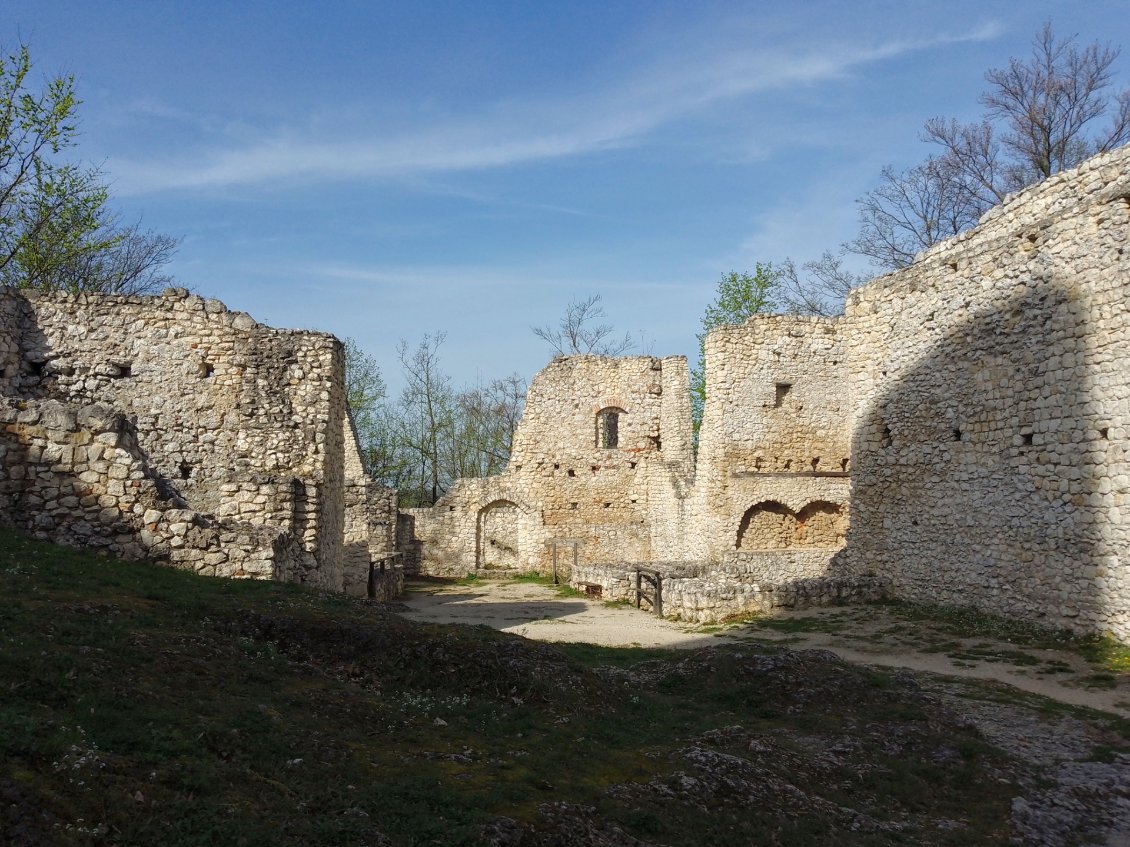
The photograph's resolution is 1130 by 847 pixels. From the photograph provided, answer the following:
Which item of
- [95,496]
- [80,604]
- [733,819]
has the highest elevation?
[95,496]

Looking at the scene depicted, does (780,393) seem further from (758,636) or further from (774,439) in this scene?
(758,636)

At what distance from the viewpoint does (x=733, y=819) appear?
5340 mm

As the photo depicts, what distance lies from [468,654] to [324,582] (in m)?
6.70

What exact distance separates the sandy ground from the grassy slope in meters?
2.55

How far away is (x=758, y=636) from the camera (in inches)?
557

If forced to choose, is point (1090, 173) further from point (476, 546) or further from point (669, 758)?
point (476, 546)

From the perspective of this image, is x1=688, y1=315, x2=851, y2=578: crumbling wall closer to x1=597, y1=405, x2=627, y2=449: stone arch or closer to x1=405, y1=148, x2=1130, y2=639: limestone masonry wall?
x1=405, y1=148, x2=1130, y2=639: limestone masonry wall

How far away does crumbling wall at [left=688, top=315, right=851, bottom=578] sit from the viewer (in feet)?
76.7

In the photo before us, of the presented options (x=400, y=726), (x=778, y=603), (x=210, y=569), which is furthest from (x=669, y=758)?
(x=778, y=603)

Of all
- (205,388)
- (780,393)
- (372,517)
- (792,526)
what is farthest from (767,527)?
(205,388)

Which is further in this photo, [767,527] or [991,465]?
[767,527]

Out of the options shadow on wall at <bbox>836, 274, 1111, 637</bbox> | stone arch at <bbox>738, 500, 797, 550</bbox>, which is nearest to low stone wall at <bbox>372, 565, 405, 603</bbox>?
stone arch at <bbox>738, 500, 797, 550</bbox>

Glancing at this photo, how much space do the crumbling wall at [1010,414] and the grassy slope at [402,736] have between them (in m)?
5.43

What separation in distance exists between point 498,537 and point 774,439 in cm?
1027
